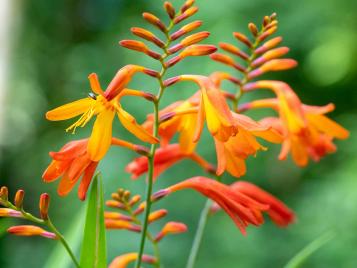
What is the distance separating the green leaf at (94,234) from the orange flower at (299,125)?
39cm

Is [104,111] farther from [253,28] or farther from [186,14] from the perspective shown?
[253,28]

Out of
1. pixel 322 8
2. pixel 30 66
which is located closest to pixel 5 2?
pixel 30 66

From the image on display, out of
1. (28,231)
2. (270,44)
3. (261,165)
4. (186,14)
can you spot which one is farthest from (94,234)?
(261,165)

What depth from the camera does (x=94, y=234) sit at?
102 centimetres

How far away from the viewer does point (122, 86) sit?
38.0 inches

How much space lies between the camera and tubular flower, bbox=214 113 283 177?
1.05 m

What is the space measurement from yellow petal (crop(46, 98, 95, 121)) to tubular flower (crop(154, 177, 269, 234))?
0.17 meters

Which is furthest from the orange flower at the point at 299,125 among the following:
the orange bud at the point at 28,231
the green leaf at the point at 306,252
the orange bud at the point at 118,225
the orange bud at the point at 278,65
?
the orange bud at the point at 28,231

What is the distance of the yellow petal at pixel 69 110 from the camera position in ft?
3.29

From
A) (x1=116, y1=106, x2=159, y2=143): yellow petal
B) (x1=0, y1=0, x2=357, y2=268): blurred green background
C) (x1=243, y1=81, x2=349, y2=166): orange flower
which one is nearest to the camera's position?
(x1=116, y1=106, x2=159, y2=143): yellow petal

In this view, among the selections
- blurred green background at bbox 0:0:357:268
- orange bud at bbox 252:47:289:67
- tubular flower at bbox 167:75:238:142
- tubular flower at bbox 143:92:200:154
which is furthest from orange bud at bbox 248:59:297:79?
blurred green background at bbox 0:0:357:268

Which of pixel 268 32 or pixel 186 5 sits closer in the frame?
pixel 186 5

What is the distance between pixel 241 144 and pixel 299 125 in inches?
7.3

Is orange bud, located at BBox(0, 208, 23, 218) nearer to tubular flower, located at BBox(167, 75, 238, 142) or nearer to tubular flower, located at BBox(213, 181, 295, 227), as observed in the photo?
tubular flower, located at BBox(167, 75, 238, 142)
